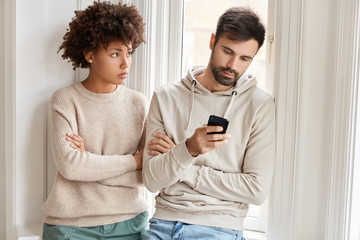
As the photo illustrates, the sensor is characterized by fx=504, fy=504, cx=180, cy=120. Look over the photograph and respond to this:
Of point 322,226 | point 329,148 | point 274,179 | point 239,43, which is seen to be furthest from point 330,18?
point 322,226

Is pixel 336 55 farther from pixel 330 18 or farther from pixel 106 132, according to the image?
pixel 106 132

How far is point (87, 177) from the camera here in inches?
74.5

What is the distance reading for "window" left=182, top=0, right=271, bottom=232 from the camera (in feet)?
6.82

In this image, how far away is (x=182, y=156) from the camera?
165 centimetres

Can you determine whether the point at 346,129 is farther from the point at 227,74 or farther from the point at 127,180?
the point at 127,180

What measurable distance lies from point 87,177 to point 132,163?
0.18m

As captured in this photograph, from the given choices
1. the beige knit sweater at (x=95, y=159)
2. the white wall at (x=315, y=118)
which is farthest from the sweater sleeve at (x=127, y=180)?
the white wall at (x=315, y=118)

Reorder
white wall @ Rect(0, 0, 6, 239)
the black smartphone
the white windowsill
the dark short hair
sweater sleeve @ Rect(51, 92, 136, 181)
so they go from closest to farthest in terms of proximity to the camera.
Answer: the black smartphone → the dark short hair → sweater sleeve @ Rect(51, 92, 136, 181) → the white windowsill → white wall @ Rect(0, 0, 6, 239)

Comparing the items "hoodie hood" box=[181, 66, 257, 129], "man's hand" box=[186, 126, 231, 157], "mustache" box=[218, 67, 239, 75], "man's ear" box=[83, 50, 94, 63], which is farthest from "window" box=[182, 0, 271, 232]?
"man's hand" box=[186, 126, 231, 157]

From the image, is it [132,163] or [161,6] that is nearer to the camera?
[132,163]

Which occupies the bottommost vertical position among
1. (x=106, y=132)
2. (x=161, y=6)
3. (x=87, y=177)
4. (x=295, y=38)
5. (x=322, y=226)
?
(x=322, y=226)

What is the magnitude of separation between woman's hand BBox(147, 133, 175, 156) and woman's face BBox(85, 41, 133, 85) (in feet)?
1.05

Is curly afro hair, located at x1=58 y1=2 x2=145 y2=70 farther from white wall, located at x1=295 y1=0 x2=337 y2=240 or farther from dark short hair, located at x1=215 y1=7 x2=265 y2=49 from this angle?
white wall, located at x1=295 y1=0 x2=337 y2=240

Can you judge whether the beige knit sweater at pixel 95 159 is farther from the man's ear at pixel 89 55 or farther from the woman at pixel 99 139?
the man's ear at pixel 89 55
